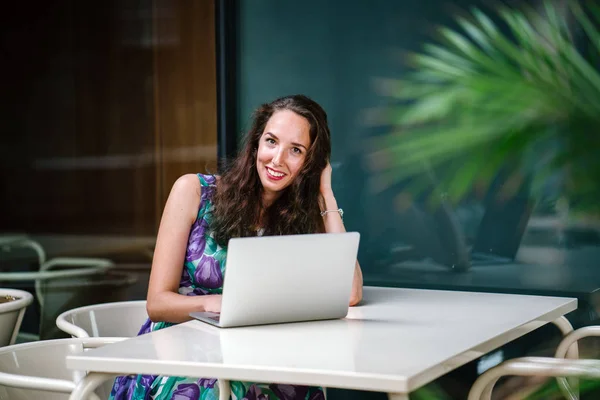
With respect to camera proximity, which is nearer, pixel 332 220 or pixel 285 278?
pixel 285 278

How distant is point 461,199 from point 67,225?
6.04ft

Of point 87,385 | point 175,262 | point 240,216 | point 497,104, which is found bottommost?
point 87,385

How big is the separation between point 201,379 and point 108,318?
0.70 meters

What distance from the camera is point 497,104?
329 cm

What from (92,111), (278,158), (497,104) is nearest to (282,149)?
(278,158)

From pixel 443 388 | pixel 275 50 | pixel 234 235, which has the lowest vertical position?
pixel 443 388

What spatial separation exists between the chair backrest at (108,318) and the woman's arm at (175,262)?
1.20 ft

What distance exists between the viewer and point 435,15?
3.45 m

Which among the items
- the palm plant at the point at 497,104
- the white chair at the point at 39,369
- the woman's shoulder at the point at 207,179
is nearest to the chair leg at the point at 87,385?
the white chair at the point at 39,369

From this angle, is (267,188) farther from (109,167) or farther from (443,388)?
(109,167)

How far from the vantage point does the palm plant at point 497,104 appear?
3.07m

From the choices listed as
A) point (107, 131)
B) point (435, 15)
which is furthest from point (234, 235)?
point (107, 131)

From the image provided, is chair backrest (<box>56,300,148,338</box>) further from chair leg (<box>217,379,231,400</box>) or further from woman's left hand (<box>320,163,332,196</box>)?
chair leg (<box>217,379,231,400</box>)

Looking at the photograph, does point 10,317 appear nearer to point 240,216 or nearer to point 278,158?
point 240,216
